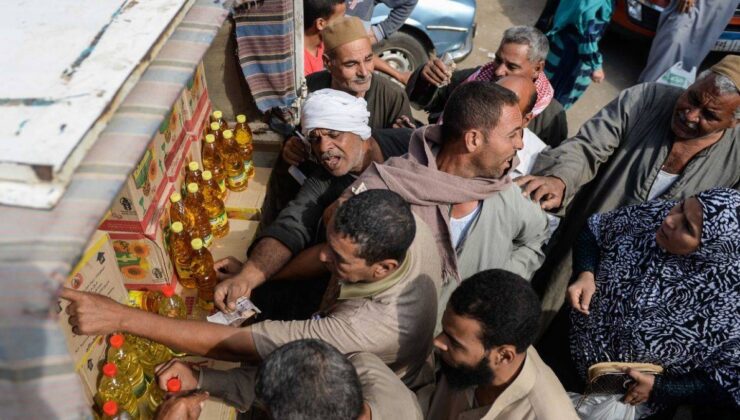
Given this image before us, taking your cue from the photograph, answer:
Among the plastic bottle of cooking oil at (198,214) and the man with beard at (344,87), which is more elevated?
the man with beard at (344,87)

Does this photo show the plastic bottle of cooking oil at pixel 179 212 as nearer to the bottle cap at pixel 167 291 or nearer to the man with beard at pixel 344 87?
the bottle cap at pixel 167 291

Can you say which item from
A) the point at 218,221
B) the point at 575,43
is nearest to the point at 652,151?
the point at 575,43

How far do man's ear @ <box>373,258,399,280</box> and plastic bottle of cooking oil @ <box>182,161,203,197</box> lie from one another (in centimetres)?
151

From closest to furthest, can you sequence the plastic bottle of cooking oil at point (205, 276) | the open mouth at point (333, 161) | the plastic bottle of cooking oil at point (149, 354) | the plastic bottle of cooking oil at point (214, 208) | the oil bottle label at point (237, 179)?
the plastic bottle of cooking oil at point (149, 354), the plastic bottle of cooking oil at point (205, 276), the open mouth at point (333, 161), the plastic bottle of cooking oil at point (214, 208), the oil bottle label at point (237, 179)

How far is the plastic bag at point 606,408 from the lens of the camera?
2629 millimetres

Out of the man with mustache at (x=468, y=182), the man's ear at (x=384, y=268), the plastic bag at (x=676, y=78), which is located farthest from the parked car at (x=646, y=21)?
the man's ear at (x=384, y=268)

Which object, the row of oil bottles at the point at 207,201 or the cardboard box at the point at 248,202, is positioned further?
the cardboard box at the point at 248,202

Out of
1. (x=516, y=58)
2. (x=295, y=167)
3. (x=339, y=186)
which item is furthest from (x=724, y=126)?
(x=295, y=167)

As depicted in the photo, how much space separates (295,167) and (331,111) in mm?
646

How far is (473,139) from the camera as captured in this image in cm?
255

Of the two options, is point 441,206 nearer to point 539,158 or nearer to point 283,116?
point 539,158

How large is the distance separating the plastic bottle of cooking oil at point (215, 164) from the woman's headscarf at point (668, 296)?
235 centimetres

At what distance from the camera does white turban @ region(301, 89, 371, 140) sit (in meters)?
2.91

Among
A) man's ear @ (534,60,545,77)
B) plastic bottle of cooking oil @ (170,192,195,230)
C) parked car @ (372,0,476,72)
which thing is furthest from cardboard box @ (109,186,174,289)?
parked car @ (372,0,476,72)
